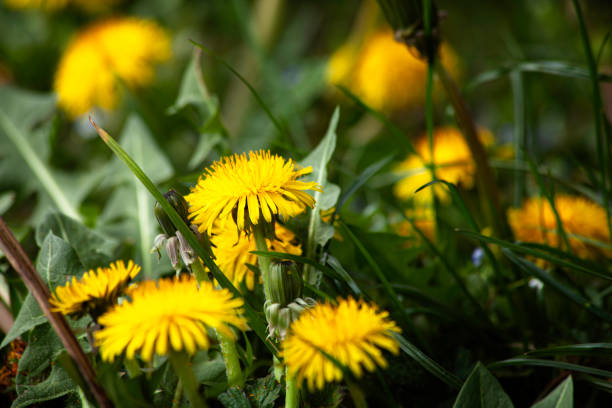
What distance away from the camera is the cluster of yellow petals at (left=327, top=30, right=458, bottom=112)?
0.94 meters

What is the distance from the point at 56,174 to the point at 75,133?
0.64 m

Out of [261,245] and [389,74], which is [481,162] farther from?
[389,74]

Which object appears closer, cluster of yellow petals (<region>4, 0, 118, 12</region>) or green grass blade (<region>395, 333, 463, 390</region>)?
green grass blade (<region>395, 333, 463, 390</region>)

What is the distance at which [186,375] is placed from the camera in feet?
0.84

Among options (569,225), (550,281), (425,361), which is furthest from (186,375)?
(569,225)

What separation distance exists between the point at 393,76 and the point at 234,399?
77cm

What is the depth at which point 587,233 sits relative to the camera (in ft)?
1.54

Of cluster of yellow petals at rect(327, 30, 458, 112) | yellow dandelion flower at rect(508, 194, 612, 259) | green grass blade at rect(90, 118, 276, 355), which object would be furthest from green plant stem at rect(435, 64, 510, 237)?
cluster of yellow petals at rect(327, 30, 458, 112)

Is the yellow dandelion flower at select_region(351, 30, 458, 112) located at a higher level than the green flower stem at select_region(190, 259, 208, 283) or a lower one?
higher

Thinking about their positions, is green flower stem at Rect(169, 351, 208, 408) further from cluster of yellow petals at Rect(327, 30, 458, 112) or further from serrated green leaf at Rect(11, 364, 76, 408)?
cluster of yellow petals at Rect(327, 30, 458, 112)

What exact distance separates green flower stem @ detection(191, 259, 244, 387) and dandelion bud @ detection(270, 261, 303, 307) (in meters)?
0.05

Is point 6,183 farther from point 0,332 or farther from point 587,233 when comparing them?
point 587,233

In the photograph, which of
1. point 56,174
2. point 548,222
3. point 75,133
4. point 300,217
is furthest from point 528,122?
point 75,133

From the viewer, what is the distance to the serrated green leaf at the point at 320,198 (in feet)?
1.17
